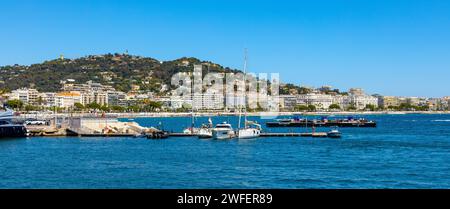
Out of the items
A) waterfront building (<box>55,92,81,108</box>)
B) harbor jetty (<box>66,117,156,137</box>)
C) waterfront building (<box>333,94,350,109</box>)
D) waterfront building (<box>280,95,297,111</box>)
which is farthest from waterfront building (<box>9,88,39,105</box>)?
harbor jetty (<box>66,117,156,137</box>)

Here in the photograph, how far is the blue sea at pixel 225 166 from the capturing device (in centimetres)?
1700

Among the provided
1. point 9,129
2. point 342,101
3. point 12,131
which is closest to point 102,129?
point 12,131

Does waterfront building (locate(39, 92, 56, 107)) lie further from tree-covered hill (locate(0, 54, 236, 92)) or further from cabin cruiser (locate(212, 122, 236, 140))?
cabin cruiser (locate(212, 122, 236, 140))

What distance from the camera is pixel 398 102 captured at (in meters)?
191

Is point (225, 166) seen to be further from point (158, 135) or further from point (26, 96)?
point (26, 96)

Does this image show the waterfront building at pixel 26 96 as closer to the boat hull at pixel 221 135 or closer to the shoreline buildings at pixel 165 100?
the shoreline buildings at pixel 165 100

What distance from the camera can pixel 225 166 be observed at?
862 inches

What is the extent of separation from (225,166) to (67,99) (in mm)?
113670

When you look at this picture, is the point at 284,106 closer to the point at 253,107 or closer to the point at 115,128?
the point at 253,107

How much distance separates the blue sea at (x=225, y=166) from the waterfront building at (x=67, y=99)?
323ft

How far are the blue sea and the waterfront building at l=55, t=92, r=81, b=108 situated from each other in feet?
323
